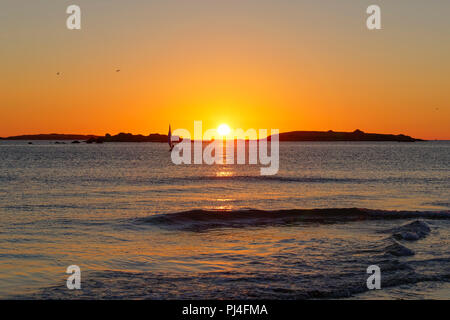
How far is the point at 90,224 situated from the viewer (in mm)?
21422

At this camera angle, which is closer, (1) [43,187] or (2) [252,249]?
(2) [252,249]

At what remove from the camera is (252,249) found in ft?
53.2

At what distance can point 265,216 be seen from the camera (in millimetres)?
25312

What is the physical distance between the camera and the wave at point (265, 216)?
2311cm

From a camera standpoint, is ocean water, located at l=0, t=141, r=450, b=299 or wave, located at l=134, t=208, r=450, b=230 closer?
ocean water, located at l=0, t=141, r=450, b=299

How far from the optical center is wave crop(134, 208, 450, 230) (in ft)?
75.8

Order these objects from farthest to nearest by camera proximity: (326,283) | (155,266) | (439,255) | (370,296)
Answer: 1. (439,255)
2. (155,266)
3. (326,283)
4. (370,296)

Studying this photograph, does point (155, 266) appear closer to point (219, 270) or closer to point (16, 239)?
point (219, 270)

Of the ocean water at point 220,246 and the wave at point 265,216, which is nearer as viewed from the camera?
the ocean water at point 220,246

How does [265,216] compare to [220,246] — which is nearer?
[220,246]

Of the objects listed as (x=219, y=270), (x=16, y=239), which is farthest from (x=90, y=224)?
(x=219, y=270)
